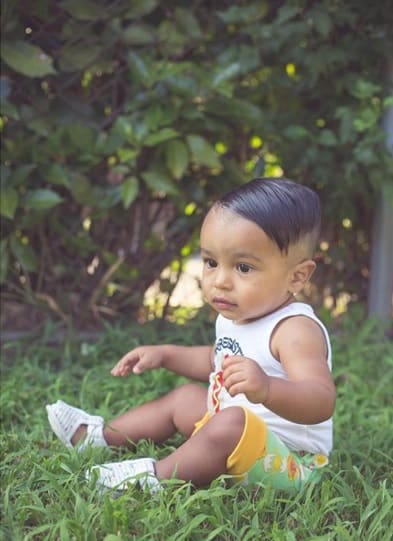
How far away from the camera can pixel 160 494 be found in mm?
1709

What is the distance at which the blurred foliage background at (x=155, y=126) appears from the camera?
295 centimetres

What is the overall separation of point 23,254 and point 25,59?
2.28 feet

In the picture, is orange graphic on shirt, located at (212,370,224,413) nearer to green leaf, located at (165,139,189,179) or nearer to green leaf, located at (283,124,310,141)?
green leaf, located at (165,139,189,179)

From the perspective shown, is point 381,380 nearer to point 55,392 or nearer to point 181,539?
point 55,392

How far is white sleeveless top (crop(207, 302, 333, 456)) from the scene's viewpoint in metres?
1.88

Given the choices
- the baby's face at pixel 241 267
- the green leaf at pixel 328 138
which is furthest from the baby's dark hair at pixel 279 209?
the green leaf at pixel 328 138

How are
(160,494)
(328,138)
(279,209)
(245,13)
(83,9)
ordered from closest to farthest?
(160,494) < (279,209) < (83,9) < (245,13) < (328,138)

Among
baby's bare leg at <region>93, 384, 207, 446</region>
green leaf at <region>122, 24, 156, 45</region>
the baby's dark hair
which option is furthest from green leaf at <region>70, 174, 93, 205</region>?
the baby's dark hair

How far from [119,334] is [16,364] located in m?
0.42

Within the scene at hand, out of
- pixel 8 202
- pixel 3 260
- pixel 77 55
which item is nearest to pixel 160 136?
pixel 77 55

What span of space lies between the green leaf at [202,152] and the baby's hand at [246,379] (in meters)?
1.44

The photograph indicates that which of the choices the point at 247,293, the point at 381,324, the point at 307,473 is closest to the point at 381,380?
the point at 381,324

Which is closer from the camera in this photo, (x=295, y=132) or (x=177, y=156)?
(x=177, y=156)

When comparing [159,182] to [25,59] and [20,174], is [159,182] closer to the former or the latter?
[20,174]
